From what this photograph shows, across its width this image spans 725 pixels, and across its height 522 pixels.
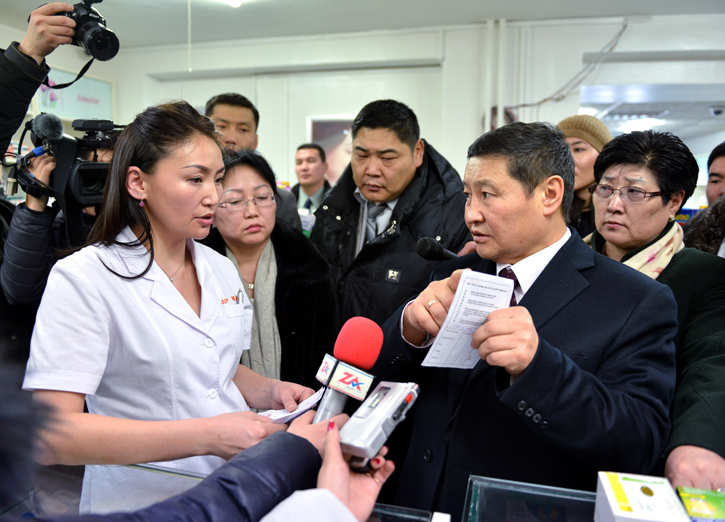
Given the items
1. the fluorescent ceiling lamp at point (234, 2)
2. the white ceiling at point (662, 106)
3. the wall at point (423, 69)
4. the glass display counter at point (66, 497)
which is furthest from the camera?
the white ceiling at point (662, 106)

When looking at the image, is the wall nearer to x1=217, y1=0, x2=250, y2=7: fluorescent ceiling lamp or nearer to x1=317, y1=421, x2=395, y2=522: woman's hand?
x1=217, y1=0, x2=250, y2=7: fluorescent ceiling lamp

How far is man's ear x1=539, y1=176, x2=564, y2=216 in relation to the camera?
124 cm

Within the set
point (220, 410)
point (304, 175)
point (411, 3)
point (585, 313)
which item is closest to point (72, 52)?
point (304, 175)

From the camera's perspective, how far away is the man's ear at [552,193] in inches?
48.7

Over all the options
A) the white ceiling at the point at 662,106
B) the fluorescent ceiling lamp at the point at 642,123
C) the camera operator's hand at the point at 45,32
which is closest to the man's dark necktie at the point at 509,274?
the camera operator's hand at the point at 45,32

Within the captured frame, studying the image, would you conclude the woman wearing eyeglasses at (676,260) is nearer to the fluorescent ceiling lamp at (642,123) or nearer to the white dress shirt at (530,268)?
the white dress shirt at (530,268)

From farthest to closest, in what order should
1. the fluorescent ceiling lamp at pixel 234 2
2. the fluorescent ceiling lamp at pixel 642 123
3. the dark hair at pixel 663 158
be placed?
1. the fluorescent ceiling lamp at pixel 642 123
2. the fluorescent ceiling lamp at pixel 234 2
3. the dark hair at pixel 663 158

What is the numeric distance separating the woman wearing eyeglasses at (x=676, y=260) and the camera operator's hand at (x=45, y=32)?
188 cm

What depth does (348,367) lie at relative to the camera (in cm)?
90

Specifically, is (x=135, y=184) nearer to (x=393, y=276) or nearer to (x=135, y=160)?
(x=135, y=160)

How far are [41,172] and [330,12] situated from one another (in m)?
4.03

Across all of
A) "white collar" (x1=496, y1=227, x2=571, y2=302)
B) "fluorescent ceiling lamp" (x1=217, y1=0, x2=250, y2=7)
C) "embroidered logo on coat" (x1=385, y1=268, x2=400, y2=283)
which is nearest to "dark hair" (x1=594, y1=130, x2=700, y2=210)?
"white collar" (x1=496, y1=227, x2=571, y2=302)

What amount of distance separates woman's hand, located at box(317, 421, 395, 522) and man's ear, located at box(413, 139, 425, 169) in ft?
5.96

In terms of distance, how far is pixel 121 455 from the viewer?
3.19ft
